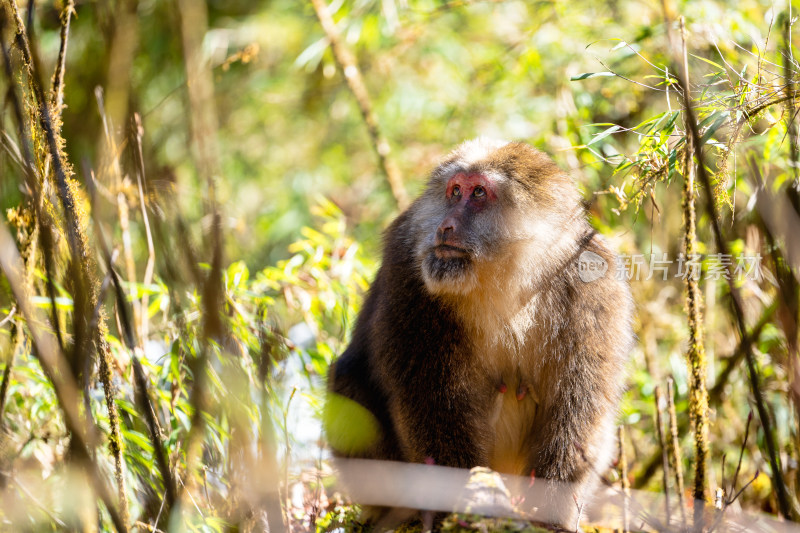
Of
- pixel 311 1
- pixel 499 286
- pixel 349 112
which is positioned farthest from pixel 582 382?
pixel 349 112

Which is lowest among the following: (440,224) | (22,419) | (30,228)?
(22,419)

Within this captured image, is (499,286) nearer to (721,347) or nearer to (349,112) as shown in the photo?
(721,347)

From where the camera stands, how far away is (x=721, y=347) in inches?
225

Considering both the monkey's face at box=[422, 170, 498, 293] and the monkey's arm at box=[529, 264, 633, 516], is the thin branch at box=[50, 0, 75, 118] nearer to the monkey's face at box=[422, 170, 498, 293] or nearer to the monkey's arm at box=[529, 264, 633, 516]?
the monkey's face at box=[422, 170, 498, 293]

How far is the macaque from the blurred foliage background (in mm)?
388

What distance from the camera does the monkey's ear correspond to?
3572 mm

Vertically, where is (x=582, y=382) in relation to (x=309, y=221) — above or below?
below

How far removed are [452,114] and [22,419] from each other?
4855mm

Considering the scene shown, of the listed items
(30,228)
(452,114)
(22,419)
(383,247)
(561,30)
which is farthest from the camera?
(452,114)

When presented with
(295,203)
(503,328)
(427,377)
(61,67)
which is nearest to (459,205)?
(503,328)

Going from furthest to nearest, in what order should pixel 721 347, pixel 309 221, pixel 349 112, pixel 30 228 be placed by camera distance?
pixel 349 112 < pixel 309 221 < pixel 721 347 < pixel 30 228

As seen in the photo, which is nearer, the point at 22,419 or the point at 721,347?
the point at 22,419

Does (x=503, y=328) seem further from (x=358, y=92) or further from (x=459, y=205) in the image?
(x=358, y=92)

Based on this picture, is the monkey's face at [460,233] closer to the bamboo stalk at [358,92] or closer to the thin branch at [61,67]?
the thin branch at [61,67]
